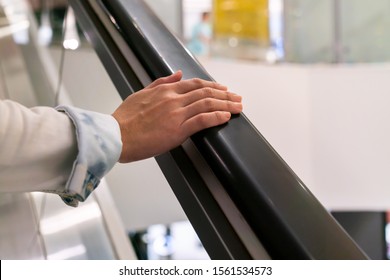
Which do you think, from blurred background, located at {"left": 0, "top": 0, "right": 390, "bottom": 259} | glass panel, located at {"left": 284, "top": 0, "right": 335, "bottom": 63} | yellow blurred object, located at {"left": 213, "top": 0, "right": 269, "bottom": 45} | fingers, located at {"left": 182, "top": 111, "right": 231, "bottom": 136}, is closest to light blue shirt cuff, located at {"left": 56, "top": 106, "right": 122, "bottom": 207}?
fingers, located at {"left": 182, "top": 111, "right": 231, "bottom": 136}

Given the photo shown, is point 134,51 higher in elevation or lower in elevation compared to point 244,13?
higher

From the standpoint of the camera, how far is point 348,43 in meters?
4.76

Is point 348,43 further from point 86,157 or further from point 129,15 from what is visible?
point 86,157

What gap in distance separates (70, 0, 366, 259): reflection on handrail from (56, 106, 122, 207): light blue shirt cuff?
0.13 metres

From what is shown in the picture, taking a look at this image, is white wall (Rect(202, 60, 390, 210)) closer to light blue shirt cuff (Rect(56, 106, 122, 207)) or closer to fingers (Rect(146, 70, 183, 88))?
fingers (Rect(146, 70, 183, 88))

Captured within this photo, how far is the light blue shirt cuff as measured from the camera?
2.21 feet

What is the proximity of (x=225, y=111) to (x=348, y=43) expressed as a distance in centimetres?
430

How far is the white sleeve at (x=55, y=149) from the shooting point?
0.64 m

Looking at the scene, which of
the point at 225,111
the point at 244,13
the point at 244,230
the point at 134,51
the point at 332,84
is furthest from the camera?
the point at 244,13

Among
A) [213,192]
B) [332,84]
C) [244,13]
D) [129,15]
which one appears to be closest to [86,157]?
[213,192]

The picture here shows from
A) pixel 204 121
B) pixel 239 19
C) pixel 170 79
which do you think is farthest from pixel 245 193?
pixel 239 19

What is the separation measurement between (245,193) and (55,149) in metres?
0.24

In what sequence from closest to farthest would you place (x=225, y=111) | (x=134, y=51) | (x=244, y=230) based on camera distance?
(x=244, y=230) → (x=225, y=111) → (x=134, y=51)
